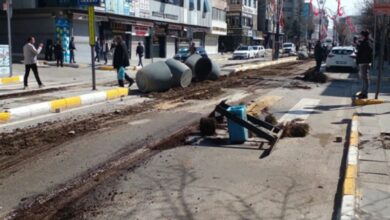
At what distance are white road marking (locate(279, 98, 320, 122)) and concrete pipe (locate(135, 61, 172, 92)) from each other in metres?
4.36

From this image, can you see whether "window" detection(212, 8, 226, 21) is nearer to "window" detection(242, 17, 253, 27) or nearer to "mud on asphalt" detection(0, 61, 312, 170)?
"window" detection(242, 17, 253, 27)

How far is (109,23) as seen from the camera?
1593 inches

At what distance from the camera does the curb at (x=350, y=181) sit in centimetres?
488

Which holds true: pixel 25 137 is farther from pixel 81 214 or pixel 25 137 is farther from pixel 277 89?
pixel 277 89

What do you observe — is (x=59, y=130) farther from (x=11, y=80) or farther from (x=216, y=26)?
(x=216, y=26)

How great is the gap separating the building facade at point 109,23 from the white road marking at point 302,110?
20936 mm

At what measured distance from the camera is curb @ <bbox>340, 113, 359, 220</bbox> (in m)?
4.88

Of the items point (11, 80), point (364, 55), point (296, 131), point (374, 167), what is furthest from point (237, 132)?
point (11, 80)

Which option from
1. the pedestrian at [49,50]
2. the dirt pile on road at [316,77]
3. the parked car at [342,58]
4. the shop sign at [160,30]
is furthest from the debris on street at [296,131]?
the shop sign at [160,30]

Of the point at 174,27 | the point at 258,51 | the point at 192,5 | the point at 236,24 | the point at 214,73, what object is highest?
the point at 192,5

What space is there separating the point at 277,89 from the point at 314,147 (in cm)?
969

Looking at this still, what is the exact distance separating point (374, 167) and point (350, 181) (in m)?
1.02

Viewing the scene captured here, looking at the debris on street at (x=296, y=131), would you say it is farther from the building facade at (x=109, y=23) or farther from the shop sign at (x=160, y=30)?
the shop sign at (x=160, y=30)

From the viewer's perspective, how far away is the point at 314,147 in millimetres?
8305
